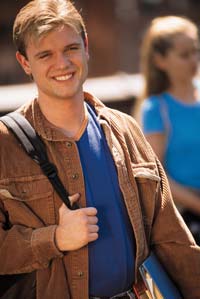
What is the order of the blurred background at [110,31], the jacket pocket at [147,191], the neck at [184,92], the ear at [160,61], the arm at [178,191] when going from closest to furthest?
1. the jacket pocket at [147,191]
2. the arm at [178,191]
3. the neck at [184,92]
4. the ear at [160,61]
5. the blurred background at [110,31]

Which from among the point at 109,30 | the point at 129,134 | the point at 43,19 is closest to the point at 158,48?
the point at 129,134

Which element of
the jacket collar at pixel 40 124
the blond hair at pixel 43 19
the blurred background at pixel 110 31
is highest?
the blond hair at pixel 43 19

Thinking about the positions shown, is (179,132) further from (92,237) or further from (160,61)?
(92,237)

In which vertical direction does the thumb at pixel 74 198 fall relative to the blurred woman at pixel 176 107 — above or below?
Result: above

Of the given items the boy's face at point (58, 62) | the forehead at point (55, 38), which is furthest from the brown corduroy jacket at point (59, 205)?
the forehead at point (55, 38)

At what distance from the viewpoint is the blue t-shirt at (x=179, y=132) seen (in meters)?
4.51

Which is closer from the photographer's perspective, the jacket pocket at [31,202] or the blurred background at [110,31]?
the jacket pocket at [31,202]

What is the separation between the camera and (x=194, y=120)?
4527 mm

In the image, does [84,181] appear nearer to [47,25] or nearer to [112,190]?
[112,190]

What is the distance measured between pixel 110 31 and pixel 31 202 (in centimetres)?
900

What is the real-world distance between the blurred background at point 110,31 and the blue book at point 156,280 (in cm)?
731

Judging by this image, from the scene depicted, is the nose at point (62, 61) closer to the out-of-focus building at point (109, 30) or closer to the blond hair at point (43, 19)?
the blond hair at point (43, 19)

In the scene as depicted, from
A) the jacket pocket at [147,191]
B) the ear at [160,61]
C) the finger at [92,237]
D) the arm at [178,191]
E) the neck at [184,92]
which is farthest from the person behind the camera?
the ear at [160,61]

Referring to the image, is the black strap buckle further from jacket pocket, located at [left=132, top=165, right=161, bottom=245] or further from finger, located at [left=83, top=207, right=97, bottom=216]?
jacket pocket, located at [left=132, top=165, right=161, bottom=245]
